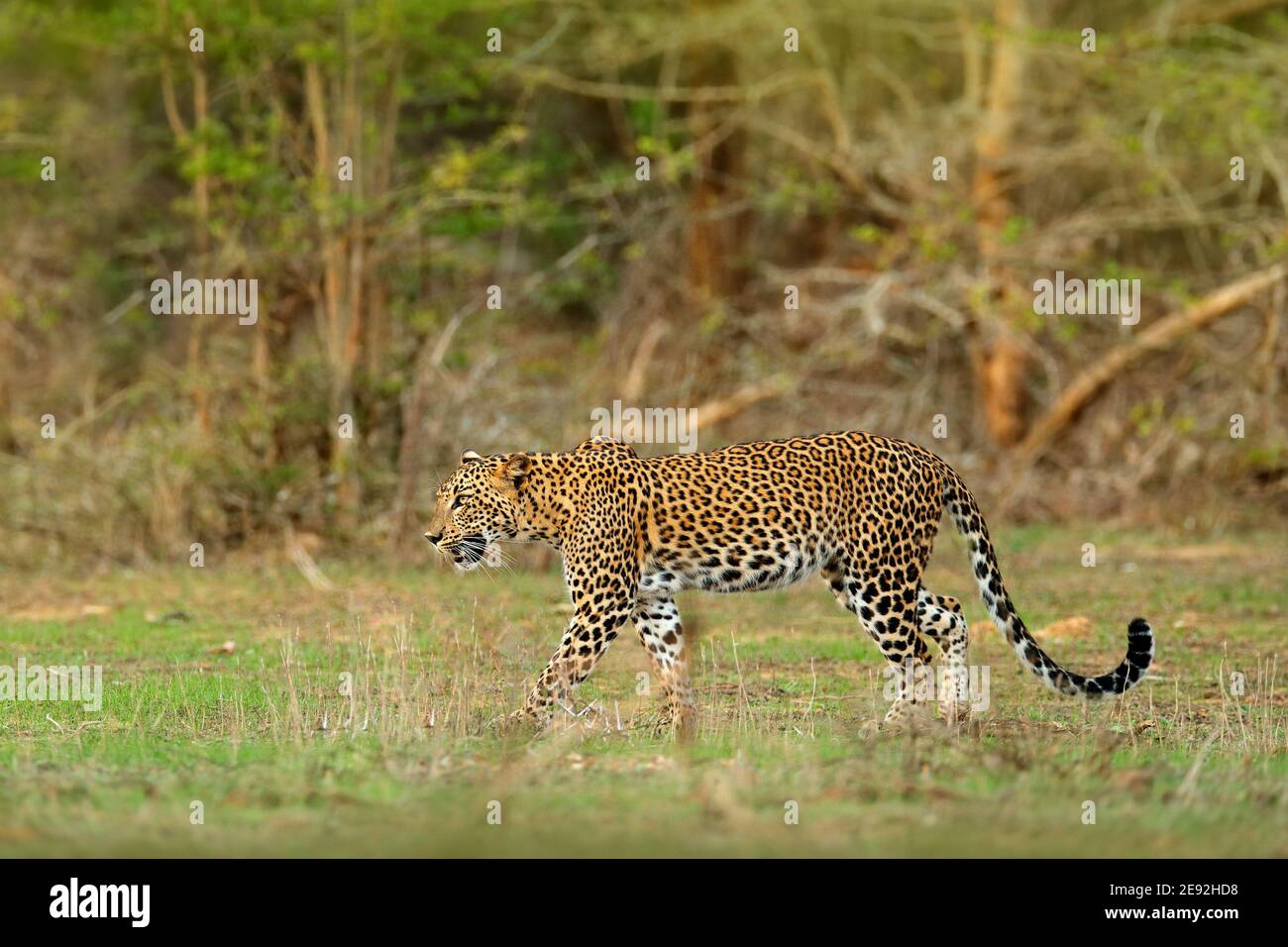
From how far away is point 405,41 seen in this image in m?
20.9

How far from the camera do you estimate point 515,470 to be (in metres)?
11.3

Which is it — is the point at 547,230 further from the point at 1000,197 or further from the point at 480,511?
the point at 480,511

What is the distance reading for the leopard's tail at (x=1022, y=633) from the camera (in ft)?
35.0

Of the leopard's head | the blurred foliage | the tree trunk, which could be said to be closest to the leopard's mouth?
the leopard's head

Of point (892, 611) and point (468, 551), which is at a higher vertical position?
point (468, 551)

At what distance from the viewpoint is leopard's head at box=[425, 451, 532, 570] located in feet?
36.9

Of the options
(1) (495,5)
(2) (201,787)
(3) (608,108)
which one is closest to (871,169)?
(1) (495,5)

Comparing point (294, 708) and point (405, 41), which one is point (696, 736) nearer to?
point (294, 708)

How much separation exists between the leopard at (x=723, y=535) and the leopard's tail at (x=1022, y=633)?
1 centimetres

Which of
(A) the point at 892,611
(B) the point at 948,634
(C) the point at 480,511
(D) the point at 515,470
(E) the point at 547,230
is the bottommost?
(B) the point at 948,634

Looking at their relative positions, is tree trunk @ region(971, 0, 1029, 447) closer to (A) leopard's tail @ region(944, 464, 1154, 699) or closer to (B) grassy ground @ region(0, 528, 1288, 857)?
(B) grassy ground @ region(0, 528, 1288, 857)

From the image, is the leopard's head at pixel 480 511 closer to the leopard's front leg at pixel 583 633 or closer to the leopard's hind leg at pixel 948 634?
the leopard's front leg at pixel 583 633

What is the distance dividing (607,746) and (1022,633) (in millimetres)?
2726

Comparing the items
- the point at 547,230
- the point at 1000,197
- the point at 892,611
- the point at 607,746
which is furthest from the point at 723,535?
the point at 547,230
